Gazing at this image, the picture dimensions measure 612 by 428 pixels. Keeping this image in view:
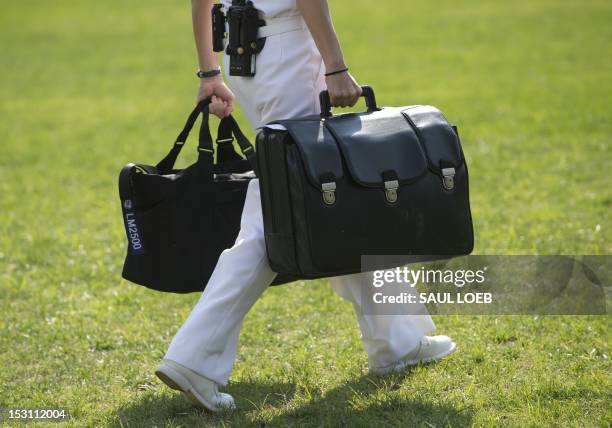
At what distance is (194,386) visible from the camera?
3.26 m

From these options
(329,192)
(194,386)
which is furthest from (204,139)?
(194,386)

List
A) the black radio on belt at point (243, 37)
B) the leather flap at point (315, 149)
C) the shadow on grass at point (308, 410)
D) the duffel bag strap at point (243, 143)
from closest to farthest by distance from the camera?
1. the leather flap at point (315, 149)
2. the shadow on grass at point (308, 410)
3. the black radio on belt at point (243, 37)
4. the duffel bag strap at point (243, 143)

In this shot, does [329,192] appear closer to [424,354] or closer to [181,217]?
[181,217]

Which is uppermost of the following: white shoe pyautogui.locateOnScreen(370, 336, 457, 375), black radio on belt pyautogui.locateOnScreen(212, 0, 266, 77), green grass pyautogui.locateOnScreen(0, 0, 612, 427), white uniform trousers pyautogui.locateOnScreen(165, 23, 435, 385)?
black radio on belt pyautogui.locateOnScreen(212, 0, 266, 77)

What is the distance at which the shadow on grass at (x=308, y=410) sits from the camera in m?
3.18

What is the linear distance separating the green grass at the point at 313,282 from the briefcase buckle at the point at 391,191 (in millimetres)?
733

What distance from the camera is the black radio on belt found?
3.29m

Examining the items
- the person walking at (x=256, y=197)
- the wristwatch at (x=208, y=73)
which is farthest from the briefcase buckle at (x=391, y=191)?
the wristwatch at (x=208, y=73)

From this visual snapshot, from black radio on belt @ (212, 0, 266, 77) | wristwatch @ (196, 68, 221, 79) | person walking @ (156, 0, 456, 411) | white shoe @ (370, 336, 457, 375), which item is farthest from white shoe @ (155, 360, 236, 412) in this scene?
wristwatch @ (196, 68, 221, 79)

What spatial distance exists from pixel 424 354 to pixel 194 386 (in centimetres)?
94

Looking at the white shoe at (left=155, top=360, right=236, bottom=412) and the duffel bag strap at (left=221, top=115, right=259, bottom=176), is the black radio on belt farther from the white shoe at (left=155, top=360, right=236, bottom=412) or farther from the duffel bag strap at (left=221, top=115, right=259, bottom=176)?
the white shoe at (left=155, top=360, right=236, bottom=412)

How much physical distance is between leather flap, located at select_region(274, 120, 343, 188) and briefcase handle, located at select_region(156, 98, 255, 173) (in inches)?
12.9

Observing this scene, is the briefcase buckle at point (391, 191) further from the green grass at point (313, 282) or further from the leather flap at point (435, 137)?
the green grass at point (313, 282)

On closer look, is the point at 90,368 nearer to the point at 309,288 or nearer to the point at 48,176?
the point at 309,288
